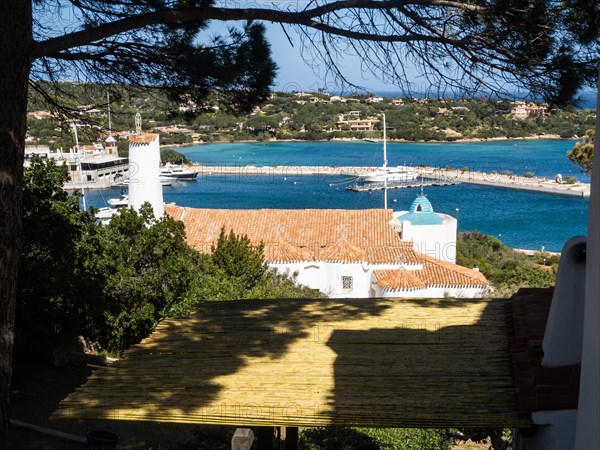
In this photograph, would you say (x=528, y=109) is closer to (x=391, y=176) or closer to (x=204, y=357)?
(x=204, y=357)

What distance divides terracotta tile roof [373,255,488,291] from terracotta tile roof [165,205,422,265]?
533mm

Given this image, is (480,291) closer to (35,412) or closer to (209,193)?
(35,412)

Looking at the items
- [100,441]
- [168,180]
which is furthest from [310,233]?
[168,180]

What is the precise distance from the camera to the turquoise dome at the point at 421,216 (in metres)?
22.8

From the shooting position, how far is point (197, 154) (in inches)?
2955

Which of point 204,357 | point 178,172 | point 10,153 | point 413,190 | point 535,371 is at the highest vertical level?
point 178,172

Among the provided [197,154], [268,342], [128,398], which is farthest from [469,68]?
[197,154]

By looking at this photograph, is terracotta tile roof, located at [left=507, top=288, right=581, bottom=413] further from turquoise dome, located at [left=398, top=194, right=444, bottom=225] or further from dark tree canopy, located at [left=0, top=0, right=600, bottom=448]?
turquoise dome, located at [left=398, top=194, right=444, bottom=225]

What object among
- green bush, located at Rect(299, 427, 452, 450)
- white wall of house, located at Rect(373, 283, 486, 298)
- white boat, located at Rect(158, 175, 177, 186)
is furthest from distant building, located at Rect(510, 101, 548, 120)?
white boat, located at Rect(158, 175, 177, 186)

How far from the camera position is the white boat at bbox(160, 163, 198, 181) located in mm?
63062

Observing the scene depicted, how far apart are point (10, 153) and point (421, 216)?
20127 mm

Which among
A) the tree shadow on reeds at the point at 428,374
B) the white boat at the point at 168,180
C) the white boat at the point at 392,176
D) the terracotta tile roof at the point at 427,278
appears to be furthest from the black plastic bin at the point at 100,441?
the white boat at the point at 168,180

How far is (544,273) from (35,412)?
1965 centimetres

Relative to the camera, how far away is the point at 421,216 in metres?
22.8
